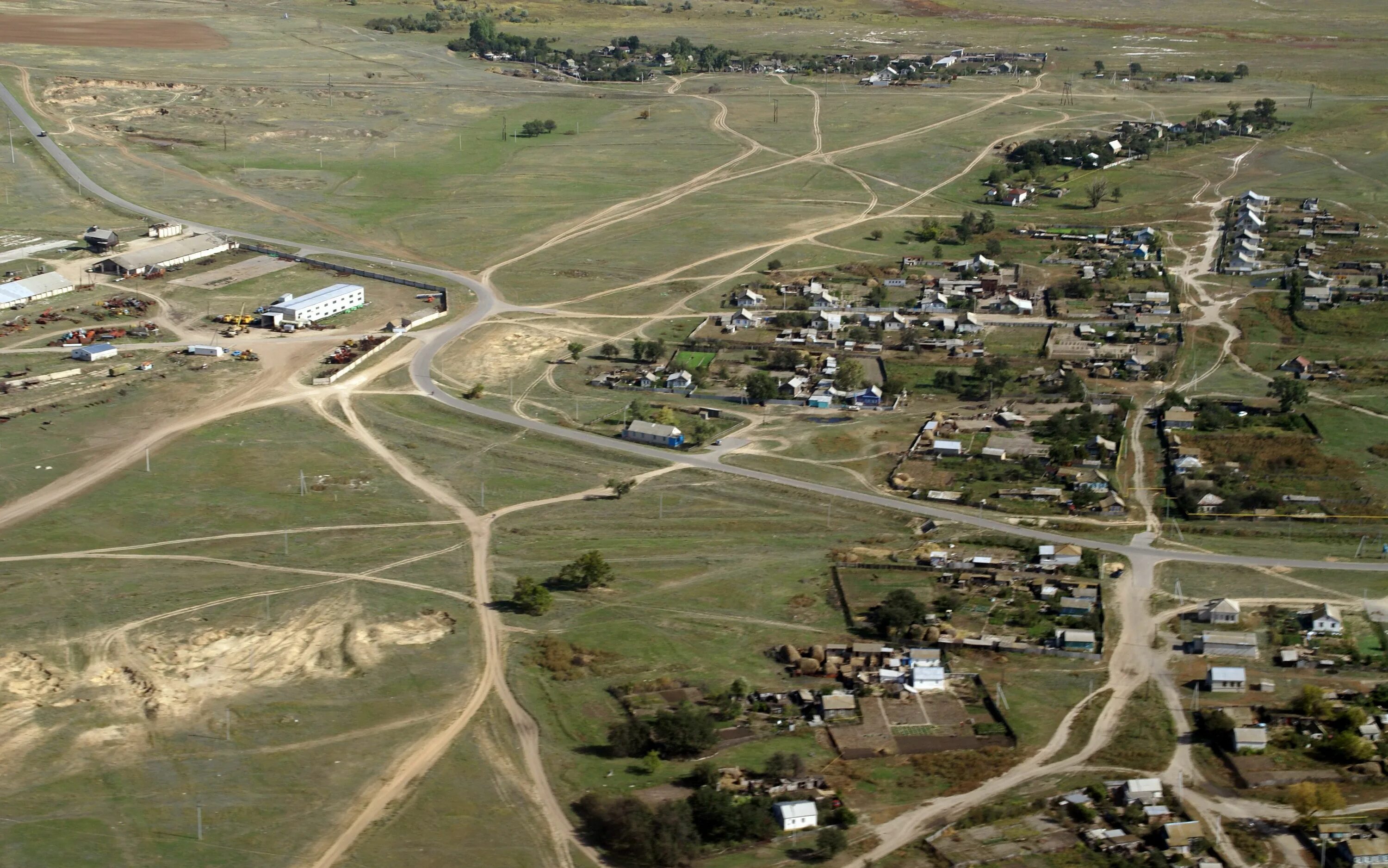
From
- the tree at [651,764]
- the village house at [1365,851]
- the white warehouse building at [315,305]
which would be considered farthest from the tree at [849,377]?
the village house at [1365,851]

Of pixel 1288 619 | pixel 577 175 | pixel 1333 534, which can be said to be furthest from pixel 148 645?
pixel 577 175

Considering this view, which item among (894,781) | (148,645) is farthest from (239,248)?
(894,781)

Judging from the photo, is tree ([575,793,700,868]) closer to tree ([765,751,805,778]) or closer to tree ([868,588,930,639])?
tree ([765,751,805,778])

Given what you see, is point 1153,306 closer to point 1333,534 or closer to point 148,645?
point 1333,534

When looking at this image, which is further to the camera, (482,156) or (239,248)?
(482,156)

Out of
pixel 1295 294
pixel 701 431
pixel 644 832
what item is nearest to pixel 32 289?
pixel 701 431

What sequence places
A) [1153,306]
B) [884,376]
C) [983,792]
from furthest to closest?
[1153,306]
[884,376]
[983,792]

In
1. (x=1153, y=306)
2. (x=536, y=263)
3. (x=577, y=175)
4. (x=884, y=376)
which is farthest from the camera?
(x=577, y=175)
